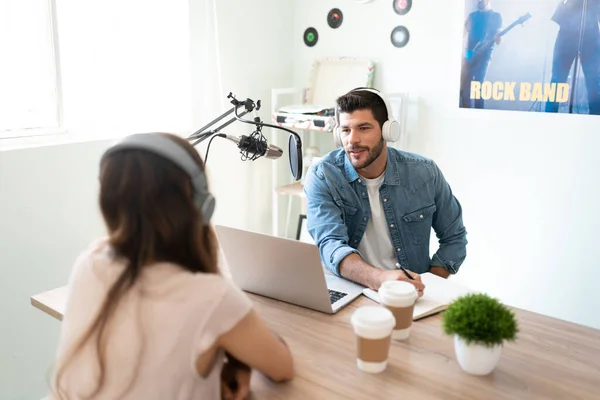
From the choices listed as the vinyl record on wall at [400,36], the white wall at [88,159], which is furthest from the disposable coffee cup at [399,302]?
the vinyl record on wall at [400,36]

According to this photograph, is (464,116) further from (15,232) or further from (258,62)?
(15,232)

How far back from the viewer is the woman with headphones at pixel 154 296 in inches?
39.7

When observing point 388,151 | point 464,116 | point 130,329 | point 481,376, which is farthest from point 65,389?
point 464,116

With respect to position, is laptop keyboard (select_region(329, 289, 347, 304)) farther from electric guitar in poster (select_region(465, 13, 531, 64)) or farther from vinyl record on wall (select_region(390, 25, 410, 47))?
vinyl record on wall (select_region(390, 25, 410, 47))

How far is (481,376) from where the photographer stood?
3.99ft

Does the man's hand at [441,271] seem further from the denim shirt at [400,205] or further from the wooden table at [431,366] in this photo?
the wooden table at [431,366]

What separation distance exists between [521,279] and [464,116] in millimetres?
806

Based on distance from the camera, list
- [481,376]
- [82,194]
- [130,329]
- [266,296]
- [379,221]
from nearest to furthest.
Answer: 1. [130,329]
2. [481,376]
3. [266,296]
4. [379,221]
5. [82,194]

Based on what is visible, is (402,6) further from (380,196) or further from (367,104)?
(380,196)

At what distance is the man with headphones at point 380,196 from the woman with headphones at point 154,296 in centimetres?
92

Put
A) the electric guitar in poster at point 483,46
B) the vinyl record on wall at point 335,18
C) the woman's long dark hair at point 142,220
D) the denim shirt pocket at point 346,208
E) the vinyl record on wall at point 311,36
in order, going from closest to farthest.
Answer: the woman's long dark hair at point 142,220 → the denim shirt pocket at point 346,208 → the electric guitar in poster at point 483,46 → the vinyl record on wall at point 335,18 → the vinyl record on wall at point 311,36

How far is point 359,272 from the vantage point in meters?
1.69

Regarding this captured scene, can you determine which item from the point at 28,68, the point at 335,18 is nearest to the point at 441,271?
the point at 335,18

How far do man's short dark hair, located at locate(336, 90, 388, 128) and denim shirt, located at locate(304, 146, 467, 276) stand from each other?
0.42 feet
